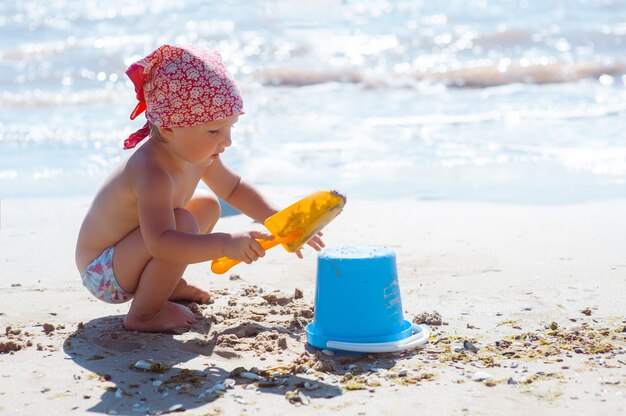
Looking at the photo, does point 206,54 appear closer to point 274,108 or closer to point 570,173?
point 570,173

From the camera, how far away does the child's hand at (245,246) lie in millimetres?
2779

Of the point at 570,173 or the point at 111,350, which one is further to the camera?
the point at 570,173

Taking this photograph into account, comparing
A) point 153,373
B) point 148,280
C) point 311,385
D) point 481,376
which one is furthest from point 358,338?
point 148,280

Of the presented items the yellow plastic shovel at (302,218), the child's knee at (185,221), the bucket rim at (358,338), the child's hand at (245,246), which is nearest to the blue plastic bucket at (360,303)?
the bucket rim at (358,338)

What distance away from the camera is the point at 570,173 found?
5602mm

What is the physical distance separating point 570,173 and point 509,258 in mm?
1813

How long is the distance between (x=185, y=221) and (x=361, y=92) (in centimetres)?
653

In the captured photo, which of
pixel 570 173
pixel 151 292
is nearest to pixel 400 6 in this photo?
pixel 570 173

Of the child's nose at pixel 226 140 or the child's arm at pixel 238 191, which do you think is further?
the child's arm at pixel 238 191

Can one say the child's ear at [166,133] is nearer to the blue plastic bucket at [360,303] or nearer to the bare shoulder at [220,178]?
the bare shoulder at [220,178]

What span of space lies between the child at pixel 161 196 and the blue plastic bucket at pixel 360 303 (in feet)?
1.05

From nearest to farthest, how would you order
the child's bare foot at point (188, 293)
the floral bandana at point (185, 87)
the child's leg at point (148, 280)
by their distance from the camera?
the floral bandana at point (185, 87) < the child's leg at point (148, 280) < the child's bare foot at point (188, 293)

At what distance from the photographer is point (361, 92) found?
31.1 ft

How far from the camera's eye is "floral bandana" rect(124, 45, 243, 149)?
9.91 feet
